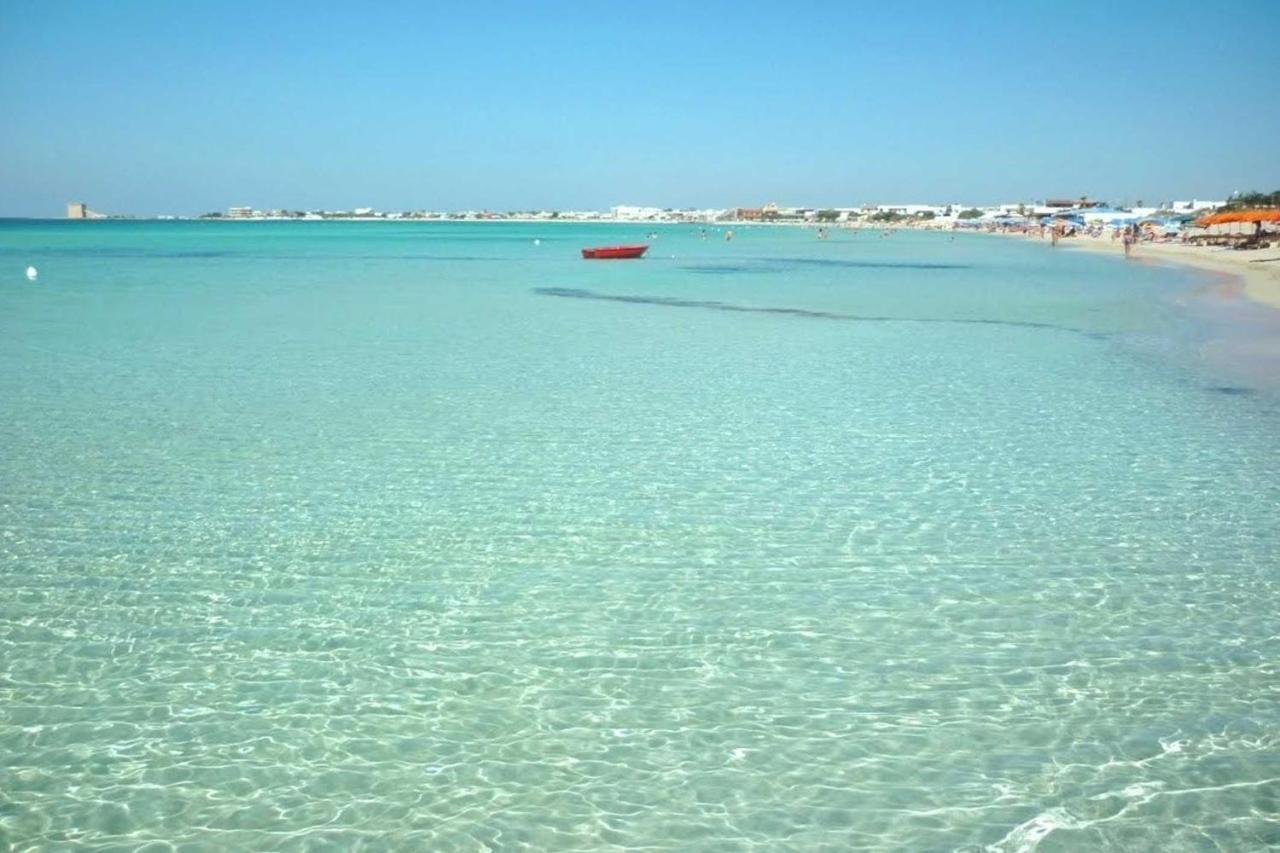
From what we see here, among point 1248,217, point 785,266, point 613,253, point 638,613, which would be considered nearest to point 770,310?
point 638,613

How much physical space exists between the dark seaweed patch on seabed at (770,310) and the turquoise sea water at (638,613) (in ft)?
31.7

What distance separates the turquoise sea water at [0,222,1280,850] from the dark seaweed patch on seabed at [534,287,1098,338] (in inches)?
381

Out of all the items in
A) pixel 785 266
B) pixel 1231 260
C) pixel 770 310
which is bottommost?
pixel 770 310

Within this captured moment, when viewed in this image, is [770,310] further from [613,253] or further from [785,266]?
[613,253]

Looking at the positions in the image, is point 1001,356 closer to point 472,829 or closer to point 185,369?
point 185,369

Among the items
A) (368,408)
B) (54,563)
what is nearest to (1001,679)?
(54,563)

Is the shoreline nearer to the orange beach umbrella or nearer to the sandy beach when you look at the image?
the sandy beach

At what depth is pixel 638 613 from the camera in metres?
7.09

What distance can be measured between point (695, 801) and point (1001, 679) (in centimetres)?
225

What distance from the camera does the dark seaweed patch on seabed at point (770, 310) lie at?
85.1 ft

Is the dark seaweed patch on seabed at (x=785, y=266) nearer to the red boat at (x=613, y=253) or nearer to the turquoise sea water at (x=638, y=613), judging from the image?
the red boat at (x=613, y=253)

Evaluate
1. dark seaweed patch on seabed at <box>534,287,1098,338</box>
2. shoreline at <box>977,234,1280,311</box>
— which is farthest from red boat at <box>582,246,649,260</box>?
shoreline at <box>977,234,1280,311</box>

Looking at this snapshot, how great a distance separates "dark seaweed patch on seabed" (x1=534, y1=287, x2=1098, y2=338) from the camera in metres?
25.9

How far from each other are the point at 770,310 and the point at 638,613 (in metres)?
23.7
